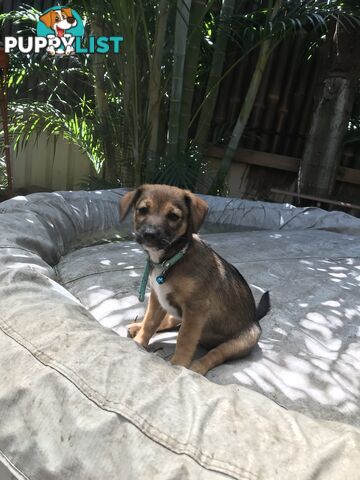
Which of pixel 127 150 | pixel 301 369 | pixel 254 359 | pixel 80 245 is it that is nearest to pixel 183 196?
pixel 254 359

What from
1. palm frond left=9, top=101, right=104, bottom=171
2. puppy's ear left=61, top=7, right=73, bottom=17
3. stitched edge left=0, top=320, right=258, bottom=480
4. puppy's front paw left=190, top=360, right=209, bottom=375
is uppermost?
puppy's ear left=61, top=7, right=73, bottom=17

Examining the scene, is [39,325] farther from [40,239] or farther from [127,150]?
[127,150]

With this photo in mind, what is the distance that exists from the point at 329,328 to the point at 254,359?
2.83 feet

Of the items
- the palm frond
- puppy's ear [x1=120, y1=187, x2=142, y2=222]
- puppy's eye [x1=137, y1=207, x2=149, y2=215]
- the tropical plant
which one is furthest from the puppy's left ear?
puppy's eye [x1=137, y1=207, x2=149, y2=215]

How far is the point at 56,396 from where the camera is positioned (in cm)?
138

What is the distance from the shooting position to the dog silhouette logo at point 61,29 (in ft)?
18.2

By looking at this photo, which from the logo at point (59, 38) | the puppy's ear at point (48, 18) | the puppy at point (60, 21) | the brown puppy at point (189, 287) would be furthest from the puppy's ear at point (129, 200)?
the puppy's ear at point (48, 18)

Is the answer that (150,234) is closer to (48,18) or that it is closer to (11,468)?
(11,468)

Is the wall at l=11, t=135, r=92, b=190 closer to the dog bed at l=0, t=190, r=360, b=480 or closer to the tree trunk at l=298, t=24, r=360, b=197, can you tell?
the tree trunk at l=298, t=24, r=360, b=197

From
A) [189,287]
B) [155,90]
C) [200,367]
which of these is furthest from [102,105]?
[200,367]

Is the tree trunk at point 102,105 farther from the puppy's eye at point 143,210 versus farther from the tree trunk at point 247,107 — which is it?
the puppy's eye at point 143,210

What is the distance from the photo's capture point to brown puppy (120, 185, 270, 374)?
211 centimetres

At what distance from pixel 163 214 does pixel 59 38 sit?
4674mm

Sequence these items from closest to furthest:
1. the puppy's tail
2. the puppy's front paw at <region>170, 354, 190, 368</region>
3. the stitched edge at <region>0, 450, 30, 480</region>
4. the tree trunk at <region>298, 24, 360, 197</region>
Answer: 1. the stitched edge at <region>0, 450, 30, 480</region>
2. the puppy's front paw at <region>170, 354, 190, 368</region>
3. the puppy's tail
4. the tree trunk at <region>298, 24, 360, 197</region>
